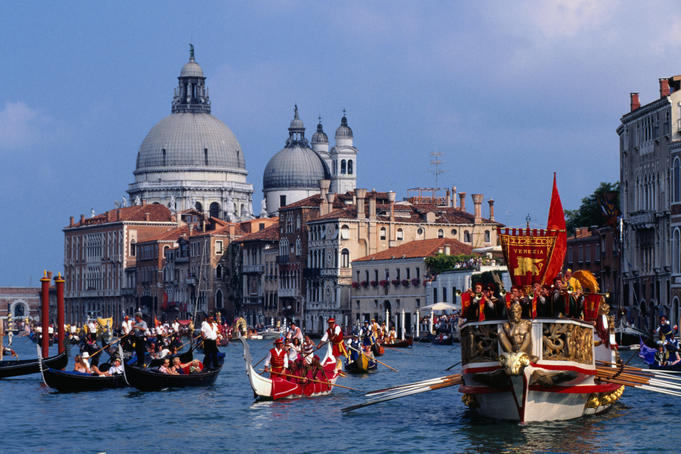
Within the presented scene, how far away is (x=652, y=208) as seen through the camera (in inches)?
2188

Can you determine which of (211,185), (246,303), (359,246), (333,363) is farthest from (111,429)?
(211,185)

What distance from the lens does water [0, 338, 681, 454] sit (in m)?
23.0

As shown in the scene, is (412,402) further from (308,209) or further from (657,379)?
(308,209)

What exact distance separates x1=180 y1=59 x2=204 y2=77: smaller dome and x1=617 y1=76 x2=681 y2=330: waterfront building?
8765 cm

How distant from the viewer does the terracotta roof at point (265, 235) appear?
10103 cm

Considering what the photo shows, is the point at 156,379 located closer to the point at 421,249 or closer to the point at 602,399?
the point at 602,399

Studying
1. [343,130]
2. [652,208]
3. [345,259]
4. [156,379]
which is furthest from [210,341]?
[343,130]

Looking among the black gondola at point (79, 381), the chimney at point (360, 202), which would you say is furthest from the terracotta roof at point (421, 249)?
the black gondola at point (79, 381)

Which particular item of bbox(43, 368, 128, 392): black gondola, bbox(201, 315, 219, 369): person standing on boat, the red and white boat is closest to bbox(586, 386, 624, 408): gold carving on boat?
the red and white boat

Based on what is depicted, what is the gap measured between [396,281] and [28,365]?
44388mm

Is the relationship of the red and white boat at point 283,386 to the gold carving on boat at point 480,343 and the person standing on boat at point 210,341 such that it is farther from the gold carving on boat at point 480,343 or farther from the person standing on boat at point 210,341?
the gold carving on boat at point 480,343

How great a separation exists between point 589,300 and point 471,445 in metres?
3.53

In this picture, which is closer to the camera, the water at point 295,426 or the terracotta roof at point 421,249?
the water at point 295,426

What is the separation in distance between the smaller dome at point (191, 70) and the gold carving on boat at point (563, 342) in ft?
402
